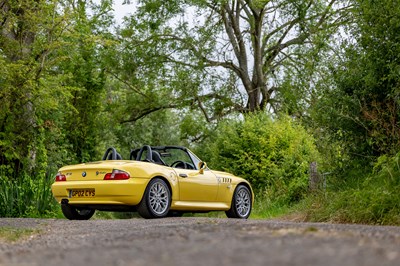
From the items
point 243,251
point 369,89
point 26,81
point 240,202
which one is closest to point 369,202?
point 369,89

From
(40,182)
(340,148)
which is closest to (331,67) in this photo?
(340,148)

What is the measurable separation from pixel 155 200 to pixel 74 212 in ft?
6.06

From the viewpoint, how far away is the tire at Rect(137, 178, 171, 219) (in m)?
11.8

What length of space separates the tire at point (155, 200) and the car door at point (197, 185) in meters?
0.46

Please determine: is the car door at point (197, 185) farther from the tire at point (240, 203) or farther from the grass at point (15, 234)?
the grass at point (15, 234)

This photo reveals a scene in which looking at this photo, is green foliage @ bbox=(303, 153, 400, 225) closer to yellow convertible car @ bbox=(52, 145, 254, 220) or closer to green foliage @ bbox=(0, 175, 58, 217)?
yellow convertible car @ bbox=(52, 145, 254, 220)

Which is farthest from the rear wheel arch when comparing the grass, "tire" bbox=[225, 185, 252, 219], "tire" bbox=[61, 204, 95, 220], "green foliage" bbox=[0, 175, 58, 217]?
the grass

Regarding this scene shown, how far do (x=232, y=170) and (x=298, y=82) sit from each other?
654cm

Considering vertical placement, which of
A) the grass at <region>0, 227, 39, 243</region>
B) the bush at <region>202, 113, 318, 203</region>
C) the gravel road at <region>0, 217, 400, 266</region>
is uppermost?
the bush at <region>202, 113, 318, 203</region>

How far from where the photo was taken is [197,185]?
1318 centimetres

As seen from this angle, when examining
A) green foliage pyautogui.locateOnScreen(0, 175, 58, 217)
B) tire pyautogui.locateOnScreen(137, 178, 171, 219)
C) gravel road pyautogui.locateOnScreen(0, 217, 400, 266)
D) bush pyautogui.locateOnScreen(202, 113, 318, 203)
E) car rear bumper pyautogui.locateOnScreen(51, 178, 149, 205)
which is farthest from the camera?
bush pyautogui.locateOnScreen(202, 113, 318, 203)

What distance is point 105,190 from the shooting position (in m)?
11.7

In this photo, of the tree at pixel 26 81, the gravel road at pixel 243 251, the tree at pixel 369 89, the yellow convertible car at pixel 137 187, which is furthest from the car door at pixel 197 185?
the gravel road at pixel 243 251

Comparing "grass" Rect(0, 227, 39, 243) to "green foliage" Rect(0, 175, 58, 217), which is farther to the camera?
"green foliage" Rect(0, 175, 58, 217)
